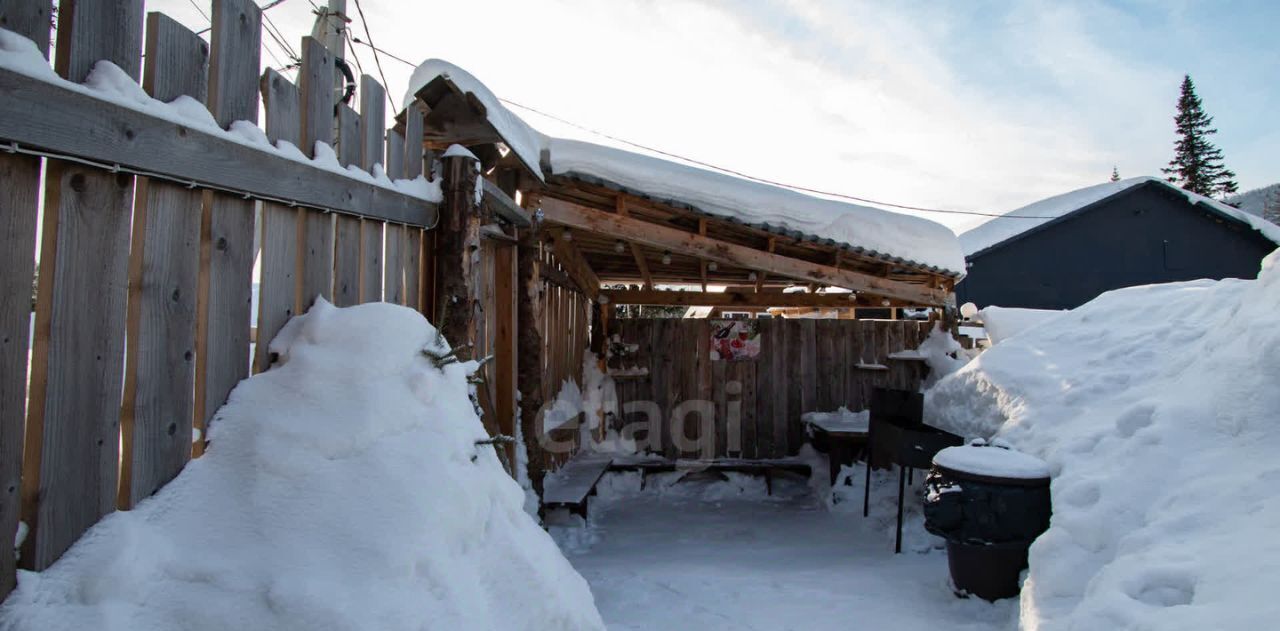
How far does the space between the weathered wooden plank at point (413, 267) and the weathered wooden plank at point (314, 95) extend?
780mm

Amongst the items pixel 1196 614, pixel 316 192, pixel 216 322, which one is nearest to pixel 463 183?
pixel 316 192

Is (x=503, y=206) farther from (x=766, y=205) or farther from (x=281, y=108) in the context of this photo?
(x=766, y=205)

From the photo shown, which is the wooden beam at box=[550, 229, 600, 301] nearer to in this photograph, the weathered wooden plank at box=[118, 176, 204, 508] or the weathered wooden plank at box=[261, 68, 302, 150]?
the weathered wooden plank at box=[261, 68, 302, 150]

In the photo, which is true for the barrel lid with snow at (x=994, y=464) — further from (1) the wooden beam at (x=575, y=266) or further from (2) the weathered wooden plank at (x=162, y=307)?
(1) the wooden beam at (x=575, y=266)

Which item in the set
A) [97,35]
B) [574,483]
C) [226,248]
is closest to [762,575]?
[574,483]

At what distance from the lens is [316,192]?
2516 millimetres

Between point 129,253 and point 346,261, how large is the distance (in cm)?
103

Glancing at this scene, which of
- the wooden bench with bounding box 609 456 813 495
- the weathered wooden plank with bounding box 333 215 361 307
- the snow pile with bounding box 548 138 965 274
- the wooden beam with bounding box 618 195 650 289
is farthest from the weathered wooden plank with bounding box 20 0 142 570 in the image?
the wooden bench with bounding box 609 456 813 495

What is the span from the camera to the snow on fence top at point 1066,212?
1956 centimetres

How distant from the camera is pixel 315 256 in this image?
2.60 meters

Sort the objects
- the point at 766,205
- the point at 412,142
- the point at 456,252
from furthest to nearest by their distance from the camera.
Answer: the point at 766,205
the point at 456,252
the point at 412,142

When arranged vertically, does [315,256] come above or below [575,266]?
below

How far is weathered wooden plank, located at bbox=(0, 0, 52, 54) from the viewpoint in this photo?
1.47 m

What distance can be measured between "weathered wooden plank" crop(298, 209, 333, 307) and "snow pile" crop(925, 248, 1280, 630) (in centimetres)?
326
